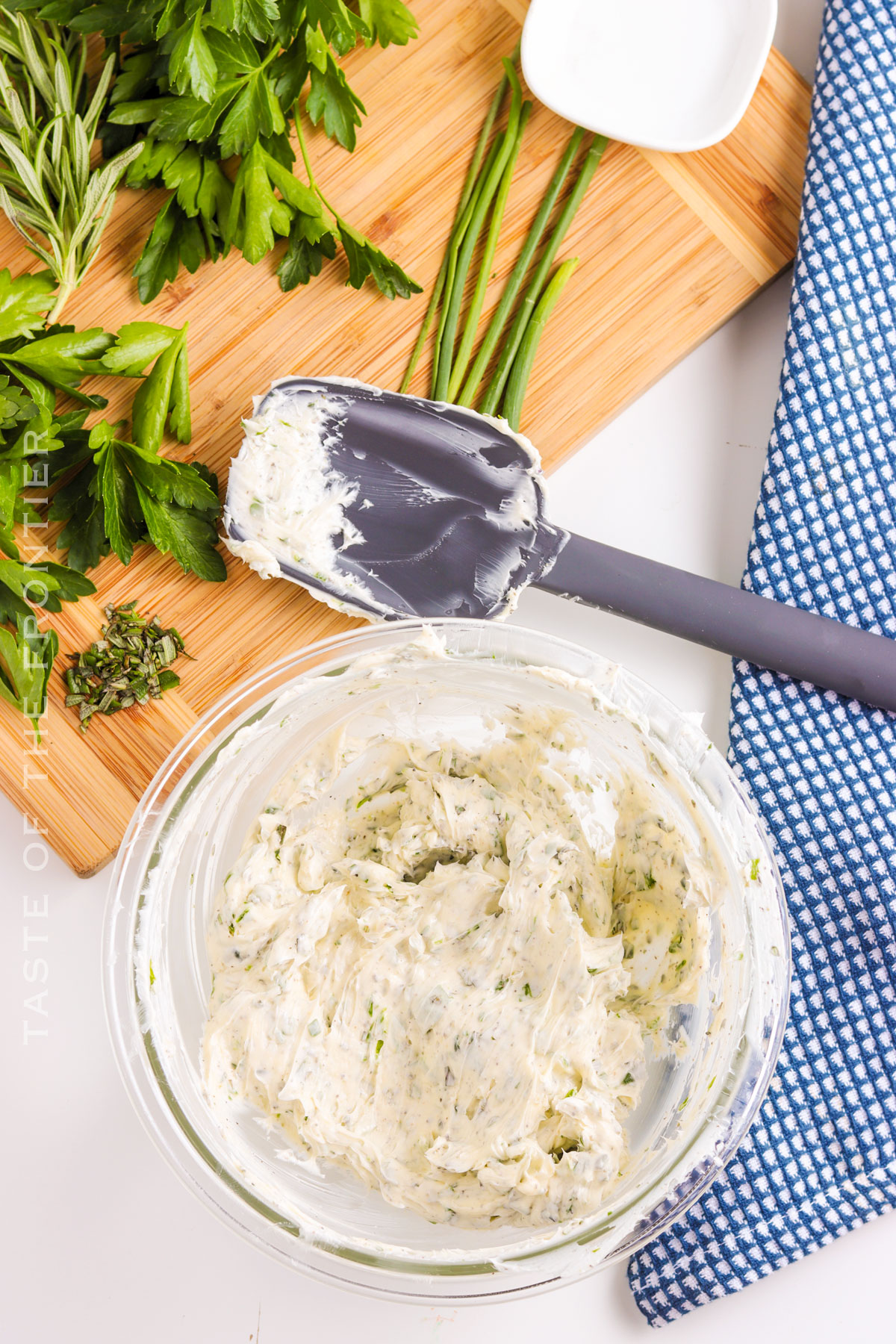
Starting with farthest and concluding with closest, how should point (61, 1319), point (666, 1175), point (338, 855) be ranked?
point (61, 1319), point (338, 855), point (666, 1175)

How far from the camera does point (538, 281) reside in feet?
3.46

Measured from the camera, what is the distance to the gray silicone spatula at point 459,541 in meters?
1.01

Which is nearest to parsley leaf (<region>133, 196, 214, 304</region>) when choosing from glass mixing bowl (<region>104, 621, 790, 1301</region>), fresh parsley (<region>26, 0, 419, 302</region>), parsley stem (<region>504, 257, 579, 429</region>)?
fresh parsley (<region>26, 0, 419, 302</region>)

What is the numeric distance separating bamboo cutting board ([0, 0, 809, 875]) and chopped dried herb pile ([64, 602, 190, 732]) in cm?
3

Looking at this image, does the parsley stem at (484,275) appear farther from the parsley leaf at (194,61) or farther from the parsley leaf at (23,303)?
the parsley leaf at (23,303)

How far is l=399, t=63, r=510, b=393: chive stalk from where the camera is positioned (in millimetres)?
1059


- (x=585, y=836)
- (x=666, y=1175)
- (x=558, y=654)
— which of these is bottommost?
(x=666, y=1175)

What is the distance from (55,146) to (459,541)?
553 millimetres

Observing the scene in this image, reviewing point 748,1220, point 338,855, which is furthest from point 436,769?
point 748,1220

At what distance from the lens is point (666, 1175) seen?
88cm

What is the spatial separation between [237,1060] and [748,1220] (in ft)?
1.78

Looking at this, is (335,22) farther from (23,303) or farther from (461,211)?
(23,303)

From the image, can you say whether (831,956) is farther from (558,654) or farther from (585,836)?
(558,654)

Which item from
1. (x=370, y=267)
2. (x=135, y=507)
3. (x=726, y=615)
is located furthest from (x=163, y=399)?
(x=726, y=615)
